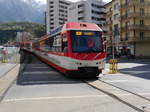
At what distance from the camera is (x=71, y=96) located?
29.3ft

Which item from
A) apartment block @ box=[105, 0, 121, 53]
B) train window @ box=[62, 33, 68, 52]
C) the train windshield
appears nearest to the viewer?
the train windshield

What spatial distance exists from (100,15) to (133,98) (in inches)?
3672

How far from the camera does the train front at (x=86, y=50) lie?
13661mm

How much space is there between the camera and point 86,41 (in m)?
14.0

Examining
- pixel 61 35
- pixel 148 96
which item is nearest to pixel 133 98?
pixel 148 96

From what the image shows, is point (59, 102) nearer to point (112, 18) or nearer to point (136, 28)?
point (136, 28)

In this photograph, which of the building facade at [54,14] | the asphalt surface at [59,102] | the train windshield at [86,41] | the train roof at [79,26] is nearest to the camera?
the asphalt surface at [59,102]

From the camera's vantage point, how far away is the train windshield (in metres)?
13.8

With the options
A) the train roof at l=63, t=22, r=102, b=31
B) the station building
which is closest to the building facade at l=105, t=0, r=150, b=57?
the station building

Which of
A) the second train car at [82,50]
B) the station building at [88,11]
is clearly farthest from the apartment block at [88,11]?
the second train car at [82,50]

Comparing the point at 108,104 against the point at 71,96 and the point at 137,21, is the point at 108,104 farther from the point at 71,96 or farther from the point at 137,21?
the point at 137,21

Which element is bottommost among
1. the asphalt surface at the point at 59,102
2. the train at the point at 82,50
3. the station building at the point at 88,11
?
the asphalt surface at the point at 59,102

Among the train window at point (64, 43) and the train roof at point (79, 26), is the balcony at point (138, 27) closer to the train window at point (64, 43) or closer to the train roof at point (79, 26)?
the train roof at point (79, 26)

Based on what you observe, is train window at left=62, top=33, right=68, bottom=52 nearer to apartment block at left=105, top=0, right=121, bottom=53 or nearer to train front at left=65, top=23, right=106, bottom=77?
train front at left=65, top=23, right=106, bottom=77
